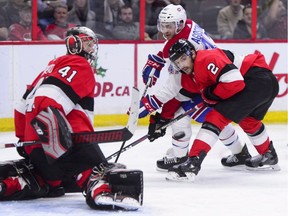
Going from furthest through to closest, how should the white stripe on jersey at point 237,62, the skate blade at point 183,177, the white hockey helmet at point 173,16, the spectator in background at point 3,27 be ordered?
1. the spectator in background at point 3,27
2. the white hockey helmet at point 173,16
3. the white stripe on jersey at point 237,62
4. the skate blade at point 183,177

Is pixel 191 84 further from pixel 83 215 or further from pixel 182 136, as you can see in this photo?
pixel 83 215

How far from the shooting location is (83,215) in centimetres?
427

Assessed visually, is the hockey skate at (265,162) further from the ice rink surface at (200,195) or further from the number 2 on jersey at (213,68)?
the number 2 on jersey at (213,68)

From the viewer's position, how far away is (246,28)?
25.6 feet

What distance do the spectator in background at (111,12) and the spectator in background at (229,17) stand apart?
2.68ft

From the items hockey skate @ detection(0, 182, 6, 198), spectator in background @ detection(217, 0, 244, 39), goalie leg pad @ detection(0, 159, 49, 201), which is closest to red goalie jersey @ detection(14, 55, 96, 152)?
goalie leg pad @ detection(0, 159, 49, 201)

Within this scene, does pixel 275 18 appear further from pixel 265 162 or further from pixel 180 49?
pixel 180 49

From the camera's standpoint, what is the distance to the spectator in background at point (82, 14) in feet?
24.1

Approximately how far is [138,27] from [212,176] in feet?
7.40

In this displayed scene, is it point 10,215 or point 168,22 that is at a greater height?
point 168,22

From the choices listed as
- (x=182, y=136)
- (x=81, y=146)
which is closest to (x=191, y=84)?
(x=182, y=136)

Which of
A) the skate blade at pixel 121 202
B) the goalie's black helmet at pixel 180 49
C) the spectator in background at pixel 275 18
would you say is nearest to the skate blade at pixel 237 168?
the goalie's black helmet at pixel 180 49

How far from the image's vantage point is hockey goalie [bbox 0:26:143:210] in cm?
432

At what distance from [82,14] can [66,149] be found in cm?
317
